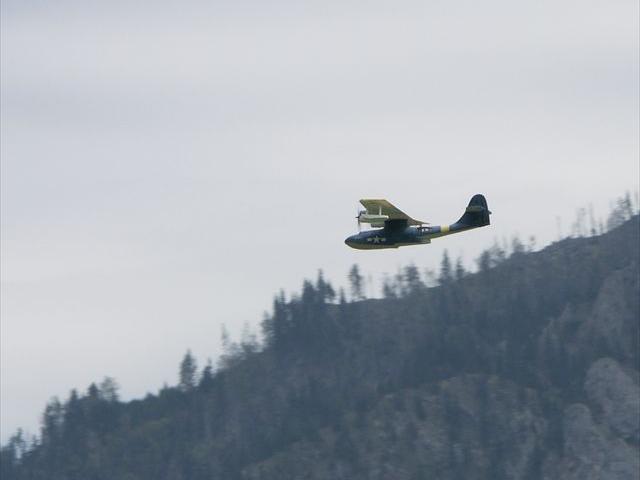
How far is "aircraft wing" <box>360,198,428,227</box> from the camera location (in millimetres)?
114438

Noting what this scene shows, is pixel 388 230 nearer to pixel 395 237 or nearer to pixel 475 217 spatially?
pixel 395 237

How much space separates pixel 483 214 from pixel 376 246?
33.3ft

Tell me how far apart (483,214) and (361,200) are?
11.6 meters

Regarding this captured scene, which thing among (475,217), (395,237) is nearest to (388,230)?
(395,237)

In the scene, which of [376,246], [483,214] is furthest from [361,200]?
[483,214]

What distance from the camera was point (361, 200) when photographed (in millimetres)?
114750

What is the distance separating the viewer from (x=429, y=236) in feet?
382

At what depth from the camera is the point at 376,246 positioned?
11638cm

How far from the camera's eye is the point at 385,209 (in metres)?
115

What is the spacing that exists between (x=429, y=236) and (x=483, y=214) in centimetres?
616

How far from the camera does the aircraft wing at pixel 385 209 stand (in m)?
114

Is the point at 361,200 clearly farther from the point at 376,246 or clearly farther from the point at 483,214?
the point at 483,214

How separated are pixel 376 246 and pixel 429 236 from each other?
175 inches
